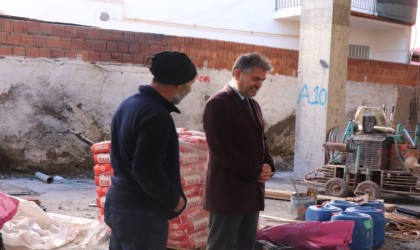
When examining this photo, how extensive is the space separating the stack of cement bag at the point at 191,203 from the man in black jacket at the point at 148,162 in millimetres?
2096

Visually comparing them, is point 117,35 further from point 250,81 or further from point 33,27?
point 250,81

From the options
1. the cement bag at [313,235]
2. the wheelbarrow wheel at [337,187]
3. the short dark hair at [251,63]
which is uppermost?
the short dark hair at [251,63]

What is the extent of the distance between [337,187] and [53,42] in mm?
5321

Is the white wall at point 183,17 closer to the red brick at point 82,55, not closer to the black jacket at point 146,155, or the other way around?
the red brick at point 82,55

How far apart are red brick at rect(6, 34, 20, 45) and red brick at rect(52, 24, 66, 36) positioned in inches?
24.5

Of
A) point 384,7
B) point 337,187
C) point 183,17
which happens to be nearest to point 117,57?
point 337,187

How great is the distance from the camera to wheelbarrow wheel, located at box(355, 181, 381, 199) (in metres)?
8.63

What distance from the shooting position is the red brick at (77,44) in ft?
31.4

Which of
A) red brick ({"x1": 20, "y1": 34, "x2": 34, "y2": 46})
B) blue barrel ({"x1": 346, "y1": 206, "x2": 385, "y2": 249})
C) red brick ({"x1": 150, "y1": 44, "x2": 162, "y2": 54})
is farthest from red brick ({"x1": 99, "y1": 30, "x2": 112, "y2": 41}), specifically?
blue barrel ({"x1": 346, "y1": 206, "x2": 385, "y2": 249})

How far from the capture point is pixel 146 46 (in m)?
10.3

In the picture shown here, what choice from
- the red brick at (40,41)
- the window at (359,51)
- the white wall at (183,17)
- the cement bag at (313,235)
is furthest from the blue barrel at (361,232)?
the window at (359,51)

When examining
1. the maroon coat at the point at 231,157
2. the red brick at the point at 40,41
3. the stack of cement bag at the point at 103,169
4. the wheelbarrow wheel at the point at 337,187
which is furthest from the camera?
the red brick at the point at 40,41

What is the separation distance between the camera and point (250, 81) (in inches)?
155

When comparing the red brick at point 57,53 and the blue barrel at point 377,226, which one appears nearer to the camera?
the blue barrel at point 377,226
